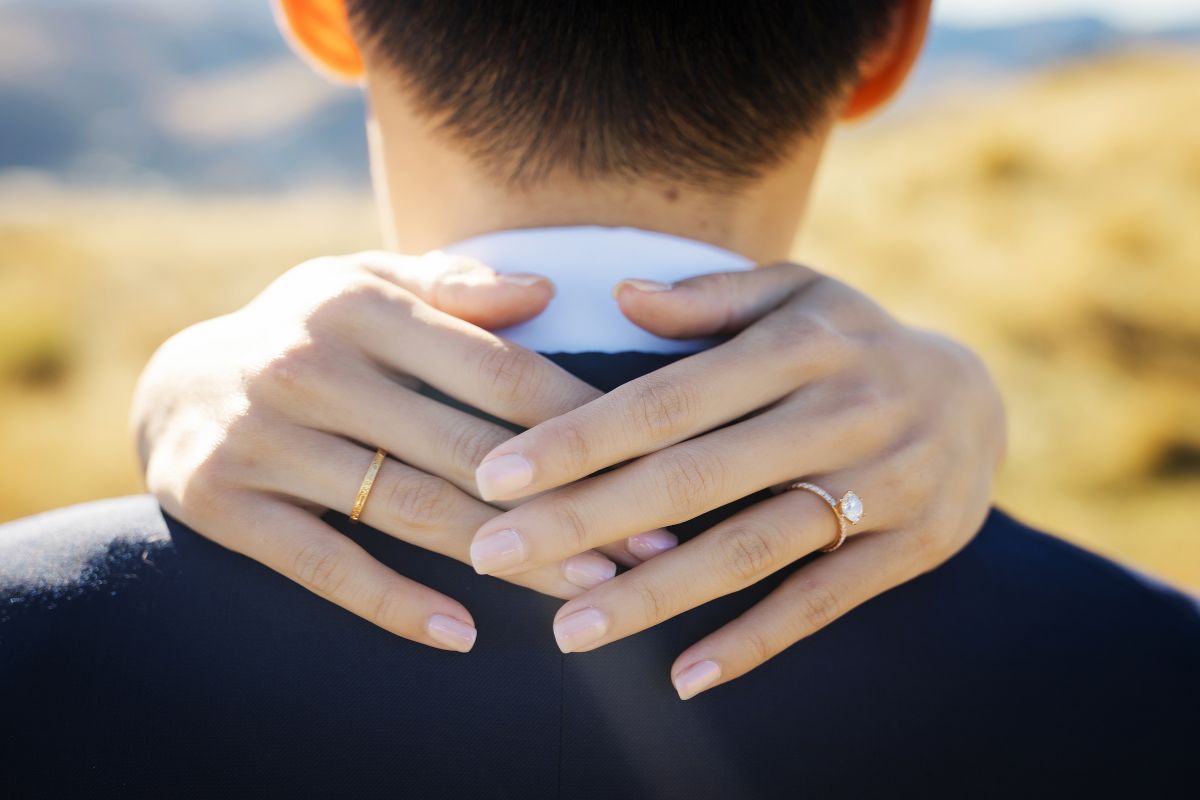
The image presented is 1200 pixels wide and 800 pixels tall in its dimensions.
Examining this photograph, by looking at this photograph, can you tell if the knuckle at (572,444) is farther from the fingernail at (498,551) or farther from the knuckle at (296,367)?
the knuckle at (296,367)

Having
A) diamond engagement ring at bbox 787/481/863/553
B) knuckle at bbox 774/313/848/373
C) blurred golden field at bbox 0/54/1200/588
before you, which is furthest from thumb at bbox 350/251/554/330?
blurred golden field at bbox 0/54/1200/588

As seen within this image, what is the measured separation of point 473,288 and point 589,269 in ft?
0.60

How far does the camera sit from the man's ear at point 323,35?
154cm

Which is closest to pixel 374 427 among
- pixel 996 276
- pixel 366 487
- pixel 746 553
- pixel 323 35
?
pixel 366 487

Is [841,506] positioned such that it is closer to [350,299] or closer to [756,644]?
[756,644]

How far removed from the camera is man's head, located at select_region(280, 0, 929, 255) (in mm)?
1204

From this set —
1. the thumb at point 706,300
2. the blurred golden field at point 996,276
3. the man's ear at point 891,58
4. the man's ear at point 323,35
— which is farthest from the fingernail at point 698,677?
the blurred golden field at point 996,276

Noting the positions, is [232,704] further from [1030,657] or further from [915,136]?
[915,136]

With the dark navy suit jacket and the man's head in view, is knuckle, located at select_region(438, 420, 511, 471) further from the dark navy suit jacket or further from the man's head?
the man's head

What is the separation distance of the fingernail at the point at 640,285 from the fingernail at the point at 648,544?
318 mm

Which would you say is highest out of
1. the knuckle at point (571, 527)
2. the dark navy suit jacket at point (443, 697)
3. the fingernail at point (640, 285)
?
the fingernail at point (640, 285)

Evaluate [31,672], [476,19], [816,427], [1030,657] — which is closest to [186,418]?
[31,672]

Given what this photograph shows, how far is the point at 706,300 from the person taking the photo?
1178mm

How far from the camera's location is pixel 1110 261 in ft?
18.4
